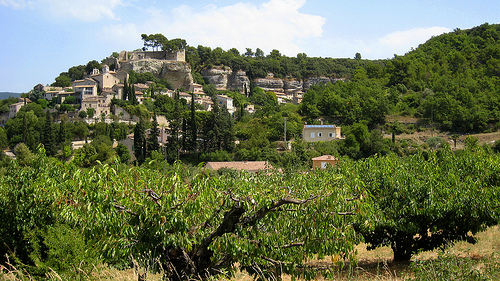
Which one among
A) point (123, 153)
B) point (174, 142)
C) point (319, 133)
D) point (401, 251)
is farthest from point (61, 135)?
point (401, 251)

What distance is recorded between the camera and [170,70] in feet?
288

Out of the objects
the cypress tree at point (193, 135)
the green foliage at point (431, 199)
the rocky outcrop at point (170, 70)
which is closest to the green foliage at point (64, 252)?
the green foliage at point (431, 199)

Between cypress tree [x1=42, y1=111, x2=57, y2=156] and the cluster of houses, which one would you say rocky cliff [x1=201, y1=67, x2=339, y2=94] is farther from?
cypress tree [x1=42, y1=111, x2=57, y2=156]

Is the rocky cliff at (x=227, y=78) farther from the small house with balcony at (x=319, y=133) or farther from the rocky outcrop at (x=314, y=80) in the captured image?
A: the small house with balcony at (x=319, y=133)

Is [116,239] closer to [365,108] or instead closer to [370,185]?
[370,185]

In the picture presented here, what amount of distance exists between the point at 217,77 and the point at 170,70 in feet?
45.7

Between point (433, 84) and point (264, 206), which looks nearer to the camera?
point (264, 206)

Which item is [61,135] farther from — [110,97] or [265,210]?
[265,210]

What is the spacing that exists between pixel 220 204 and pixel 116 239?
178cm

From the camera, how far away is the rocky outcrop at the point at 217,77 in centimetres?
9775

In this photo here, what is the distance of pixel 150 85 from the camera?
79.2m

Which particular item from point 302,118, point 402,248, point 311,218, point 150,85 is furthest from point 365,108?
point 311,218

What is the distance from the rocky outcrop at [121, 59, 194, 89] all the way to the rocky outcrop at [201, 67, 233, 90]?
9.89 meters

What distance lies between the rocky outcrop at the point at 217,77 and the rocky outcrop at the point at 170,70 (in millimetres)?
9889
